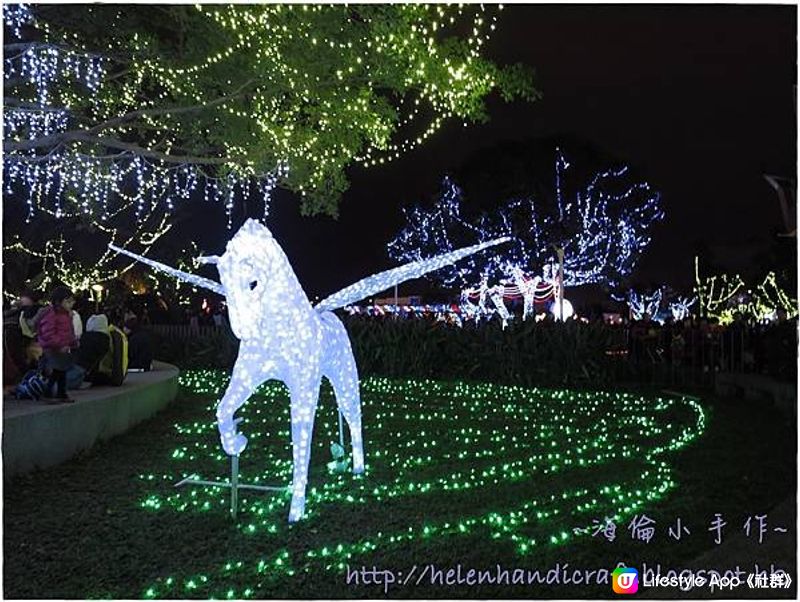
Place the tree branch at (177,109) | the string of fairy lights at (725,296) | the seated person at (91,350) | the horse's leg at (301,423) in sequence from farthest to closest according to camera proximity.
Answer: the string of fairy lights at (725,296), the seated person at (91,350), the tree branch at (177,109), the horse's leg at (301,423)

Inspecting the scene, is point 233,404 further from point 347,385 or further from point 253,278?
point 347,385

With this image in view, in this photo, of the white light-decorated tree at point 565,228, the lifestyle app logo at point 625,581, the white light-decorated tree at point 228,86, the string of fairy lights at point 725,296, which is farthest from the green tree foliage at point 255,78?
the string of fairy lights at point 725,296

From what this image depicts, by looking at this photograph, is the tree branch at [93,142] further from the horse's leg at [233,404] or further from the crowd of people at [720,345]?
the crowd of people at [720,345]

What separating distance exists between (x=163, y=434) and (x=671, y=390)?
351 inches

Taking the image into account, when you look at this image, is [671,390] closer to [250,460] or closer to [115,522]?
[250,460]

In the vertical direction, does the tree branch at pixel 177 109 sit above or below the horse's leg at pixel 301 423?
above

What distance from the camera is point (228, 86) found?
343 inches

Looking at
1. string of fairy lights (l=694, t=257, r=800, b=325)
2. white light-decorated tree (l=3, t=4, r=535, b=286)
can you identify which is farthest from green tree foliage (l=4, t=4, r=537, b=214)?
string of fairy lights (l=694, t=257, r=800, b=325)

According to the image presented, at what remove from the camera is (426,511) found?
6.04 metres

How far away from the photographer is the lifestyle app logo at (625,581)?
4.50m

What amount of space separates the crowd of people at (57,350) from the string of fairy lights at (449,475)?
123 centimetres

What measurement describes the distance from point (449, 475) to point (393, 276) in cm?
217

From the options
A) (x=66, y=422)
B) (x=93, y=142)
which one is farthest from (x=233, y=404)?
(x=93, y=142)

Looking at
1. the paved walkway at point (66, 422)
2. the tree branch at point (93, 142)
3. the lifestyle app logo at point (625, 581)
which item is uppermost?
the tree branch at point (93, 142)
